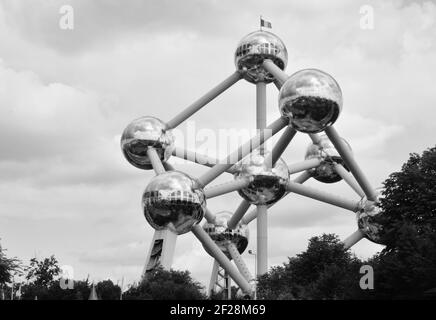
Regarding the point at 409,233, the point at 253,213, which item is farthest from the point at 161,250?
the point at 409,233

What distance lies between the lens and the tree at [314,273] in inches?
1021

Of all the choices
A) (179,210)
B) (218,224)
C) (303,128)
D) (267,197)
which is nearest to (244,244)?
(218,224)

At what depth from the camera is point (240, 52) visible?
2980cm

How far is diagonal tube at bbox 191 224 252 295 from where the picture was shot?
2780cm

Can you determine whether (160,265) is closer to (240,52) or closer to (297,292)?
(297,292)

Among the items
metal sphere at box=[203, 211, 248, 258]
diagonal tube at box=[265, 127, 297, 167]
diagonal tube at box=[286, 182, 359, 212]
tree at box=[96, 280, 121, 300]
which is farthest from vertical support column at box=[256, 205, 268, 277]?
tree at box=[96, 280, 121, 300]

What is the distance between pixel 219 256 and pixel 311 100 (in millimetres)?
7363

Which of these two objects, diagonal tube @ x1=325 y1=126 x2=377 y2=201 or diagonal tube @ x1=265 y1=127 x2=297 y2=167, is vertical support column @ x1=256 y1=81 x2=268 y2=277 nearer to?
diagonal tube @ x1=265 y1=127 x2=297 y2=167

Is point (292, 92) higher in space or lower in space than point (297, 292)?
higher

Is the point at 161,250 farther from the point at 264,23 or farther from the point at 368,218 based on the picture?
the point at 264,23

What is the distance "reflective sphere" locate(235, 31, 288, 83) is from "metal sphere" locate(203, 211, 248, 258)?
535 centimetres

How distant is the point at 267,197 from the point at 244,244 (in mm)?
4091

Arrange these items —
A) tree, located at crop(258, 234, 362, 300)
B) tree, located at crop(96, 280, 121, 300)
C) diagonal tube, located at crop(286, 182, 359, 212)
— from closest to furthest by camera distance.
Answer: tree, located at crop(258, 234, 362, 300), diagonal tube, located at crop(286, 182, 359, 212), tree, located at crop(96, 280, 121, 300)

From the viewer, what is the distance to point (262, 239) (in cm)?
2897
